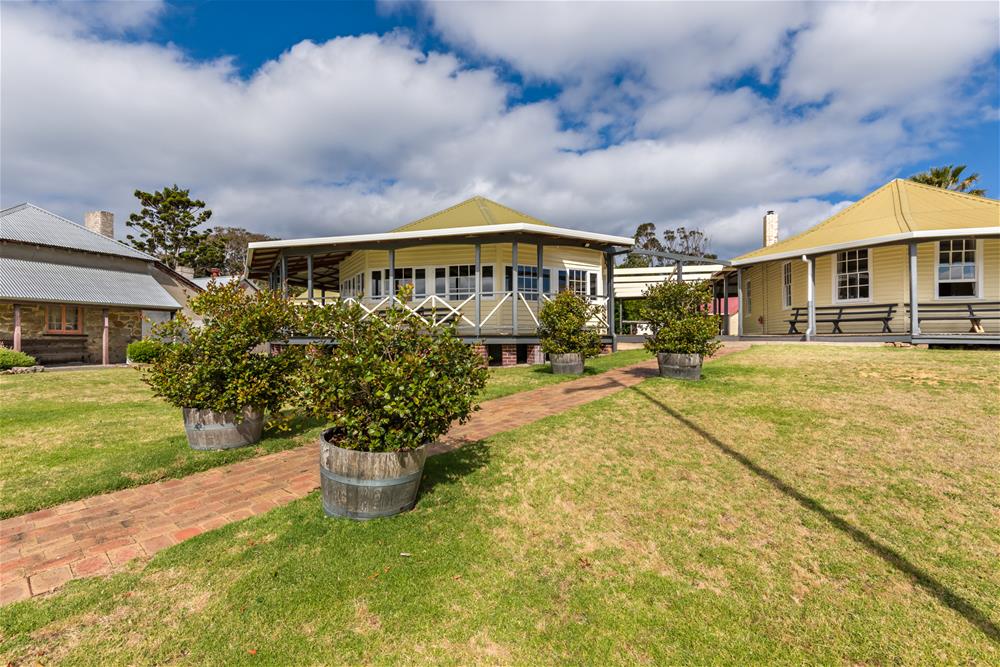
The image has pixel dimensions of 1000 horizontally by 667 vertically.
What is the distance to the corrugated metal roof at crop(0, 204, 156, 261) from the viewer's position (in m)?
17.9

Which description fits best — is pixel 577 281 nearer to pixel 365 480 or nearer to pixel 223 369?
pixel 223 369

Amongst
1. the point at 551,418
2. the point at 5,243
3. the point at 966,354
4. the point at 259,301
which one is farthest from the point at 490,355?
the point at 5,243

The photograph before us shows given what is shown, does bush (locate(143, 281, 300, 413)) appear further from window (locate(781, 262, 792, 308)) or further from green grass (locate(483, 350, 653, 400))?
window (locate(781, 262, 792, 308))

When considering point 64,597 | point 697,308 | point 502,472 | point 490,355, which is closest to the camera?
point 64,597

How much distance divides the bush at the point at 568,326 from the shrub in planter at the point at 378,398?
6.12 meters

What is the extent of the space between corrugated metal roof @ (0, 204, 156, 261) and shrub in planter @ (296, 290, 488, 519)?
74.6 feet

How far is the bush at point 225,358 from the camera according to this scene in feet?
16.7

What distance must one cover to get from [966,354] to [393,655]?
1291 centimetres

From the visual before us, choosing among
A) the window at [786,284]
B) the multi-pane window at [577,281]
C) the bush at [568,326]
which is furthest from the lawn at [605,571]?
the window at [786,284]

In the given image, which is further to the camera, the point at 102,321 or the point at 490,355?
the point at 102,321

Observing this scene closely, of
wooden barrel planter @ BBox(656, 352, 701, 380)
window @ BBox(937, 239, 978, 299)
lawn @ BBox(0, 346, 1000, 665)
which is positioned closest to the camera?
lawn @ BBox(0, 346, 1000, 665)

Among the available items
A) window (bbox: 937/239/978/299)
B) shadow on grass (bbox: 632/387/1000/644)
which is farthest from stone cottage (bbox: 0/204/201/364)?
window (bbox: 937/239/978/299)

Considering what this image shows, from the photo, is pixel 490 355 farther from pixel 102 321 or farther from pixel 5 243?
pixel 5 243

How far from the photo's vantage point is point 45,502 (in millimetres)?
3971
